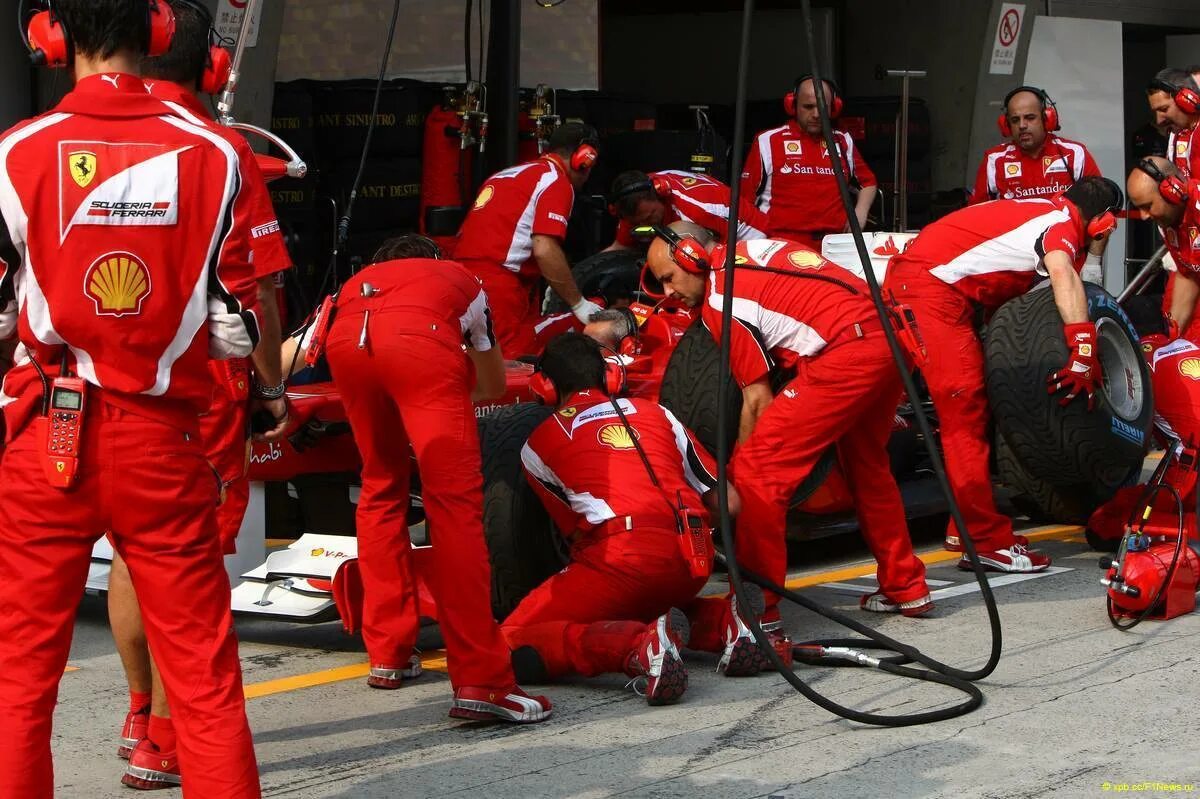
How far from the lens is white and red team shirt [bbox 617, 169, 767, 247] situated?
9250 mm

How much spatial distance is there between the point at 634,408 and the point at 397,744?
145cm

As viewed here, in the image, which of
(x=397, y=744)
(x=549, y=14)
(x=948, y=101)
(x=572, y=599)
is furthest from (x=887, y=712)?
(x=948, y=101)

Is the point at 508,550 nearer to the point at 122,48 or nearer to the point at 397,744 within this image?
the point at 397,744

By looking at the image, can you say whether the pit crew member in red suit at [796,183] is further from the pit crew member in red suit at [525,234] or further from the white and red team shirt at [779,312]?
the white and red team shirt at [779,312]

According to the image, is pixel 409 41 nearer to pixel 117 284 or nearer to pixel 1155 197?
pixel 1155 197

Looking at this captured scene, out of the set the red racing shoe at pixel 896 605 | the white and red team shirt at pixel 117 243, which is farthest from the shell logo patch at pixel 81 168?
the red racing shoe at pixel 896 605

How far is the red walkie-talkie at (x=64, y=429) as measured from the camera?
322cm

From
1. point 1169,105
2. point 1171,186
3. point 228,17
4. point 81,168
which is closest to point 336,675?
point 81,168

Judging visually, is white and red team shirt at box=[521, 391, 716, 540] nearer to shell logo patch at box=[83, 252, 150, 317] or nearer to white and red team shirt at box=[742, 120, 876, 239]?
shell logo patch at box=[83, 252, 150, 317]

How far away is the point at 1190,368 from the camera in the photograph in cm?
709

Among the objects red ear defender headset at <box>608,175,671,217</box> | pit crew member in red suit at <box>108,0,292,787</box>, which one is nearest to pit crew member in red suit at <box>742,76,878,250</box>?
red ear defender headset at <box>608,175,671,217</box>

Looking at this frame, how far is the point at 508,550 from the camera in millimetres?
5777

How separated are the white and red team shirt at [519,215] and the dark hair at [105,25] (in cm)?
547

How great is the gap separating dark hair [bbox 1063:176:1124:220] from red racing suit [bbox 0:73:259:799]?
15.0ft
